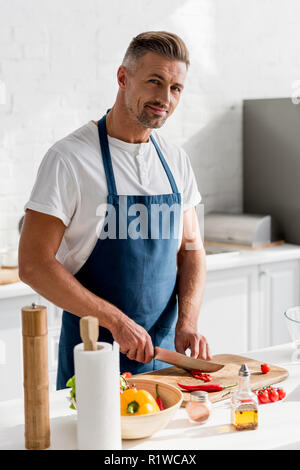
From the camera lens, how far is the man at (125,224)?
202 centimetres

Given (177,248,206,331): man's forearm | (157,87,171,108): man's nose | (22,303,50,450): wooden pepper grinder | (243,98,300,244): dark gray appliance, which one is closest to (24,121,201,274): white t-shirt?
(177,248,206,331): man's forearm

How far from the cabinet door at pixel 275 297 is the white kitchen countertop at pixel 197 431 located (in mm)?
2071

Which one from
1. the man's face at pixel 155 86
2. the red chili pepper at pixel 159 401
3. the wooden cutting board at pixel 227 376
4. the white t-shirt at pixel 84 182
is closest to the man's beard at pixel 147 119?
the man's face at pixel 155 86

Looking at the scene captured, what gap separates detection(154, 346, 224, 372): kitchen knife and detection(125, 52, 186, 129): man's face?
0.71 metres

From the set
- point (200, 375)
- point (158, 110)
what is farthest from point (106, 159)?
point (200, 375)

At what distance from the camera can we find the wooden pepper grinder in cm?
137

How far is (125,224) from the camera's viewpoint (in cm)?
217

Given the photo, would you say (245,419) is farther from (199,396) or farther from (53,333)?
(53,333)

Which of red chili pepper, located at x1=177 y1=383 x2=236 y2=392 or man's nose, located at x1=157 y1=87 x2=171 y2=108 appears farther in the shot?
man's nose, located at x1=157 y1=87 x2=171 y2=108

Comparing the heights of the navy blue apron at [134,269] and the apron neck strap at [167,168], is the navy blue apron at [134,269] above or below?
below

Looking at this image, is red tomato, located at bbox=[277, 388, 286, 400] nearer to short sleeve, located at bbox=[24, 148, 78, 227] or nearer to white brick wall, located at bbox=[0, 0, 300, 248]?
short sleeve, located at bbox=[24, 148, 78, 227]

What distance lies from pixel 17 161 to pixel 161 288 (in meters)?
1.57

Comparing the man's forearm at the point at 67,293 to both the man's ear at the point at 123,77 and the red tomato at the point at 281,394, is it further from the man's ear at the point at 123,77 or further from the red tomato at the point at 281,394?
the man's ear at the point at 123,77
